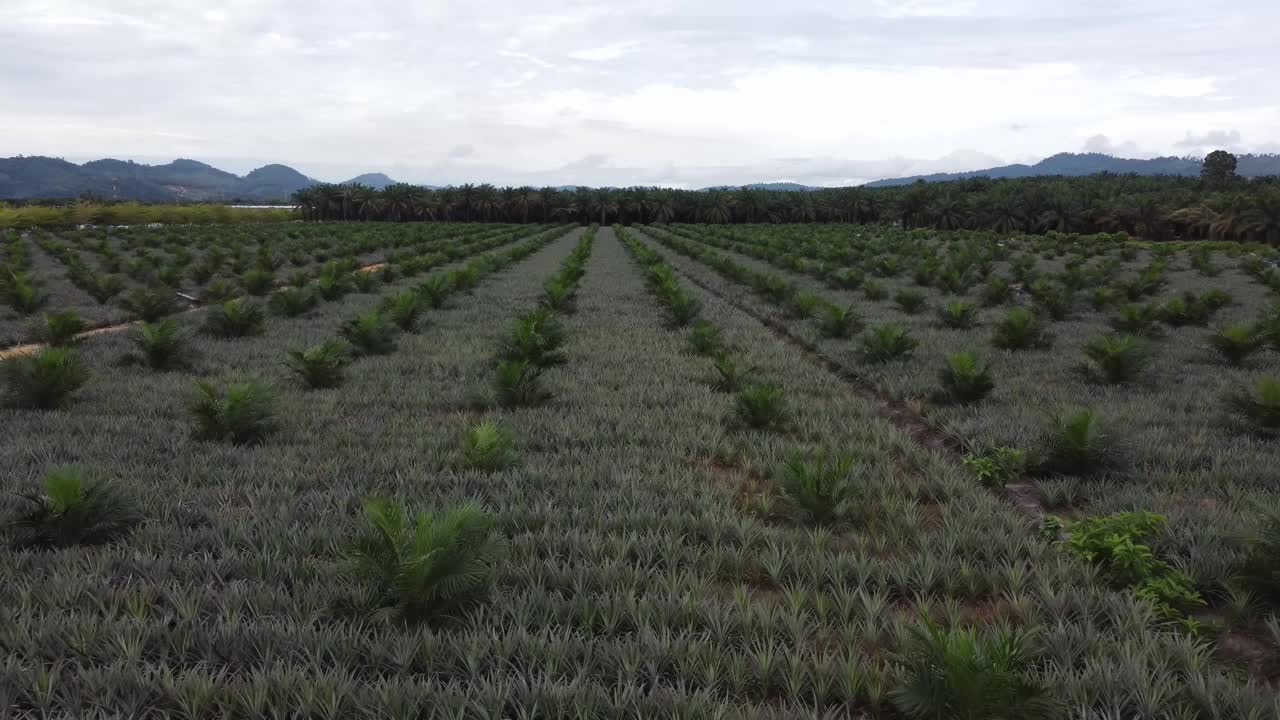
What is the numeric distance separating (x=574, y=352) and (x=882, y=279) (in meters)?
16.7

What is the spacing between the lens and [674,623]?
348 centimetres

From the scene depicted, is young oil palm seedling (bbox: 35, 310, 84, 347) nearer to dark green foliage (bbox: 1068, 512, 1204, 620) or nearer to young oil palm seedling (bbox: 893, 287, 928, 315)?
dark green foliage (bbox: 1068, 512, 1204, 620)

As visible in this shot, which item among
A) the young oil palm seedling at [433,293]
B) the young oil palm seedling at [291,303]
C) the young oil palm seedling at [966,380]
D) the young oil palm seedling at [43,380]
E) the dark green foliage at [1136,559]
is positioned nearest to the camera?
the dark green foliage at [1136,559]

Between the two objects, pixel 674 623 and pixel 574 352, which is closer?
pixel 674 623

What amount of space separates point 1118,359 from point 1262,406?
213cm

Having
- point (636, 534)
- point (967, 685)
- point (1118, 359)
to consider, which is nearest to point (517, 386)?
point (636, 534)

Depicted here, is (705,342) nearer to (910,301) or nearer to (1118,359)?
(1118,359)

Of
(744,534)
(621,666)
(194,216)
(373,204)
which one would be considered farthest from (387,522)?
(373,204)

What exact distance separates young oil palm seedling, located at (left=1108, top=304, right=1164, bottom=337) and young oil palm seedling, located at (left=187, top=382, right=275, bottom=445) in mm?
12384

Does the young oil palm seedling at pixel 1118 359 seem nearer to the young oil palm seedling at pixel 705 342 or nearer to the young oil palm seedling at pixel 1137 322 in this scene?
the young oil palm seedling at pixel 1137 322

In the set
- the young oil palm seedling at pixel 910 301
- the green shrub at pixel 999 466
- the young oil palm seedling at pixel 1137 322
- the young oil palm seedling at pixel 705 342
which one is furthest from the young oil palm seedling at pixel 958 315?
the green shrub at pixel 999 466

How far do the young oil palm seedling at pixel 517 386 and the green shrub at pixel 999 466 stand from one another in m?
4.05

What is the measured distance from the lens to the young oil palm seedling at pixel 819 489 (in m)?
4.80

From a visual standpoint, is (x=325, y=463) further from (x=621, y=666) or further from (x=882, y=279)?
(x=882, y=279)
